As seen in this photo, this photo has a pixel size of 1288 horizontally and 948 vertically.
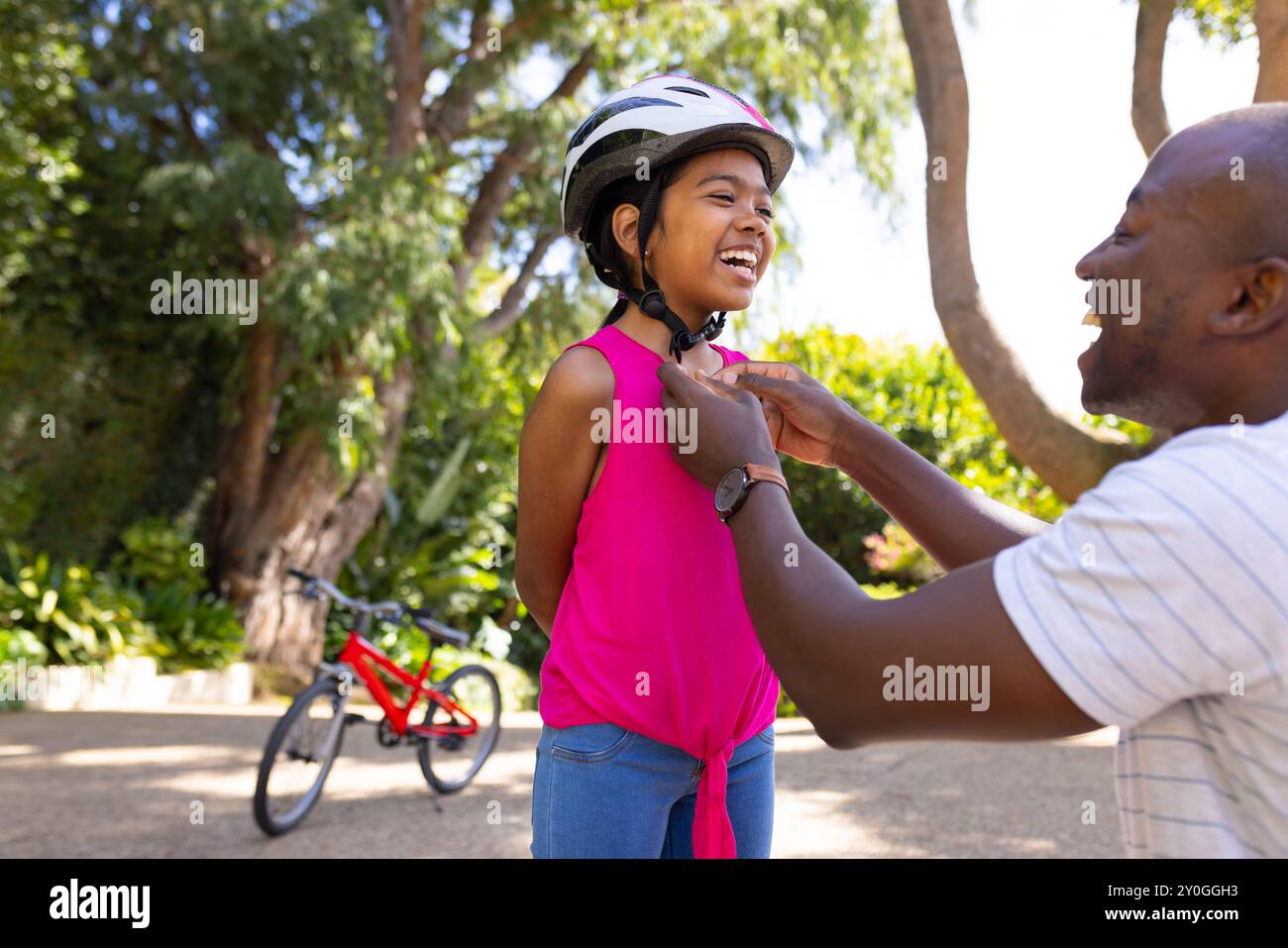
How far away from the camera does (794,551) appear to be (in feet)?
A: 4.11

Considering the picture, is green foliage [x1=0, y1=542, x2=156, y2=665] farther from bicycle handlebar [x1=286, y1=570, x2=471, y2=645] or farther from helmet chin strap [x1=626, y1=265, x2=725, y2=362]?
helmet chin strap [x1=626, y1=265, x2=725, y2=362]

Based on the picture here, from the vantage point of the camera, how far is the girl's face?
6.80 ft

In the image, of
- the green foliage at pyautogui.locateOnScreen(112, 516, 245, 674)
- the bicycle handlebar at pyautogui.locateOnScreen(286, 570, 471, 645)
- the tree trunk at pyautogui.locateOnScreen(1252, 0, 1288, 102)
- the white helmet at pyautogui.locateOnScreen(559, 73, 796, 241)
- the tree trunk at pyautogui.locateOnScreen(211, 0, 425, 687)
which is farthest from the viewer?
the tree trunk at pyautogui.locateOnScreen(211, 0, 425, 687)

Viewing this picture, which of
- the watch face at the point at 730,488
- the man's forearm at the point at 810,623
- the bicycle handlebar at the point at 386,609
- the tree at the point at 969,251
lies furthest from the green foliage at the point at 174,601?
the man's forearm at the point at 810,623

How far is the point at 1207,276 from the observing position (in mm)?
1145

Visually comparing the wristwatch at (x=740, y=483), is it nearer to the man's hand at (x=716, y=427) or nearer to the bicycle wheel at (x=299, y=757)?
the man's hand at (x=716, y=427)

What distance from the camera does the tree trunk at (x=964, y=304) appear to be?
5.51 meters

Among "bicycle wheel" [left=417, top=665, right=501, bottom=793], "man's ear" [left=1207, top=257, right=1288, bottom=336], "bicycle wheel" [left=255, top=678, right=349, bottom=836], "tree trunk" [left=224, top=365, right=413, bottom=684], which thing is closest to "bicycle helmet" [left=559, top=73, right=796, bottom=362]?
"man's ear" [left=1207, top=257, right=1288, bottom=336]

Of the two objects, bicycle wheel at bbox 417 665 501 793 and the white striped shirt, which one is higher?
the white striped shirt

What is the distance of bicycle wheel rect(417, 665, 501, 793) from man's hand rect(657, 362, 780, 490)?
4844 mm

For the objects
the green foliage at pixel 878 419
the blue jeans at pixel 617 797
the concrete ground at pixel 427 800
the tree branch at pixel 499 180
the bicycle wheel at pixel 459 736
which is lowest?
the concrete ground at pixel 427 800

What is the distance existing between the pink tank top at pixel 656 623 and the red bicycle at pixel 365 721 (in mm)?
3847

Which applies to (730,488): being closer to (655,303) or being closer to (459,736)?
(655,303)
